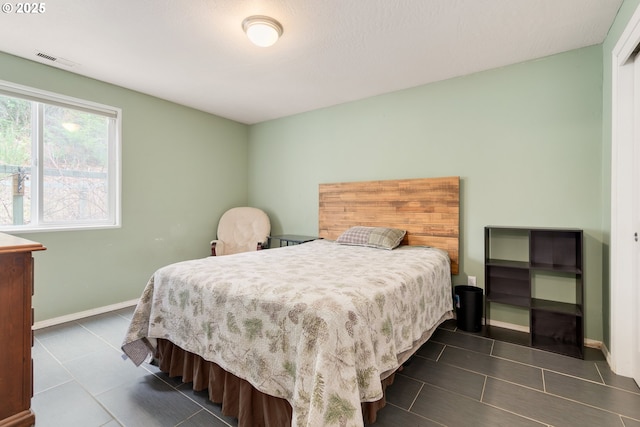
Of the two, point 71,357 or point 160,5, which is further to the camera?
point 71,357

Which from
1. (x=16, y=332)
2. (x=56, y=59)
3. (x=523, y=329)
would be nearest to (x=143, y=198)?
(x=56, y=59)

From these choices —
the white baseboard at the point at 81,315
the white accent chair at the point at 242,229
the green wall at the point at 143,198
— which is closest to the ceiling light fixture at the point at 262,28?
the green wall at the point at 143,198

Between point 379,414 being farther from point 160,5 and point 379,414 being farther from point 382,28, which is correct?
point 160,5

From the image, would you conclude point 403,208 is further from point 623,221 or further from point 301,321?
point 301,321

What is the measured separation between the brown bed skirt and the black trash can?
54.9 inches

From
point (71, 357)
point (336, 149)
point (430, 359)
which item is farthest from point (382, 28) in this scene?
point (71, 357)

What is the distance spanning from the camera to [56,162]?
115 inches

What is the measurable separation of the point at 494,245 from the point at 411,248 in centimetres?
76

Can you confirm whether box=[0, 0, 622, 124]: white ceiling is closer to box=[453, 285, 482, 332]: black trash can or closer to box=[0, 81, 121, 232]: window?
box=[0, 81, 121, 232]: window

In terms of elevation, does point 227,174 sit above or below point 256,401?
above

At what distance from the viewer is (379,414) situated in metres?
1.54

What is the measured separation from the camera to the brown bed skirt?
134cm

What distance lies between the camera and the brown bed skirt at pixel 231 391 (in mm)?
1341

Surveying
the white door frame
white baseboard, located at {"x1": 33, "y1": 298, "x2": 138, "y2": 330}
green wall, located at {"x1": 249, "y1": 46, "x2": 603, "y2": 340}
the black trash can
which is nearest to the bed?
the black trash can
